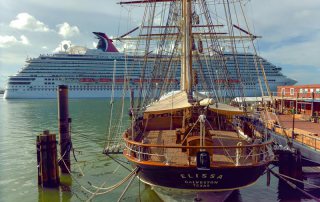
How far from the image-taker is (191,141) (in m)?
10.7

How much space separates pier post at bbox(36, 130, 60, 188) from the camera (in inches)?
570

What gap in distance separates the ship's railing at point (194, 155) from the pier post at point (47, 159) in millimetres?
4452

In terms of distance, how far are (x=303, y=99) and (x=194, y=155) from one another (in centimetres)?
2160

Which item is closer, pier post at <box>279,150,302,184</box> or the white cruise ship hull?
pier post at <box>279,150,302,184</box>

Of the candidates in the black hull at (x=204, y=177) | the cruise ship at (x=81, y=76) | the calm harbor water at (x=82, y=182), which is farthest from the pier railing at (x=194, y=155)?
the cruise ship at (x=81, y=76)

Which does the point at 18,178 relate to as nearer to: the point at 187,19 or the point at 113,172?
the point at 113,172

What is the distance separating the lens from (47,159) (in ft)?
47.6

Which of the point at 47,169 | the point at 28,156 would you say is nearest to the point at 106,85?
the point at 28,156

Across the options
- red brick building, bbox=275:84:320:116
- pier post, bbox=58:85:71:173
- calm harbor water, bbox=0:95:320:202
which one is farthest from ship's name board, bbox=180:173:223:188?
red brick building, bbox=275:84:320:116

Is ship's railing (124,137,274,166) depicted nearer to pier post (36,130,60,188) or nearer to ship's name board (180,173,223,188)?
A: ship's name board (180,173,223,188)

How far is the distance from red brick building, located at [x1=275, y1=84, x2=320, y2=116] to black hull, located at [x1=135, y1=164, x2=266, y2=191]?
17118mm

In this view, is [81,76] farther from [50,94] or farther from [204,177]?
[204,177]

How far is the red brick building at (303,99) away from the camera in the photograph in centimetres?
2723

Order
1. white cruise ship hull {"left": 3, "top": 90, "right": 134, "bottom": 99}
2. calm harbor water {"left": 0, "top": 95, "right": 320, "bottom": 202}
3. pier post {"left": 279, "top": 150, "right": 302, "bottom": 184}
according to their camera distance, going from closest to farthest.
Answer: calm harbor water {"left": 0, "top": 95, "right": 320, "bottom": 202} < pier post {"left": 279, "top": 150, "right": 302, "bottom": 184} < white cruise ship hull {"left": 3, "top": 90, "right": 134, "bottom": 99}
